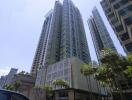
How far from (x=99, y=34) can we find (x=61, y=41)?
1083 inches

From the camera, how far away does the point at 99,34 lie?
109 meters

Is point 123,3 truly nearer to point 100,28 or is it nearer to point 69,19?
point 100,28

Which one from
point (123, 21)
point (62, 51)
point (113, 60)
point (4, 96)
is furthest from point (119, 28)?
point (62, 51)

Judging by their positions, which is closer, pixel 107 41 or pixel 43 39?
pixel 107 41

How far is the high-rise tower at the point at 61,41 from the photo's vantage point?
3925 inches

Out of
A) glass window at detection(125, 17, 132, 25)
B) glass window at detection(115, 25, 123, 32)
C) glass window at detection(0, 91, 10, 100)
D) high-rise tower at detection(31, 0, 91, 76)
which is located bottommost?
glass window at detection(0, 91, 10, 100)

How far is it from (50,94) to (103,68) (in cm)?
2199

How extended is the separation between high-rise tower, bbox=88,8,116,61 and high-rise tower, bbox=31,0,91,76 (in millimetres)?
12256

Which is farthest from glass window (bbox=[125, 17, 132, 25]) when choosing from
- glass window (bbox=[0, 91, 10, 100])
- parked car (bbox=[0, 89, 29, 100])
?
glass window (bbox=[0, 91, 10, 100])

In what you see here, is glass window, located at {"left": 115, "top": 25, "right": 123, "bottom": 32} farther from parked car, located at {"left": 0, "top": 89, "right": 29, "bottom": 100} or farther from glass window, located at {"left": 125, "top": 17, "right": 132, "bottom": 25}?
parked car, located at {"left": 0, "top": 89, "right": 29, "bottom": 100}

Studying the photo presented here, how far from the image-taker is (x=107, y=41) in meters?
103

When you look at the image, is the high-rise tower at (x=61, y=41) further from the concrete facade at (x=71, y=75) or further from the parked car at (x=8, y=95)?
the parked car at (x=8, y=95)

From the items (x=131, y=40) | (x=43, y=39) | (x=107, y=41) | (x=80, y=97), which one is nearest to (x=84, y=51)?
(x=107, y=41)

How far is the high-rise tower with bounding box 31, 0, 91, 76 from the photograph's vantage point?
99.7m
